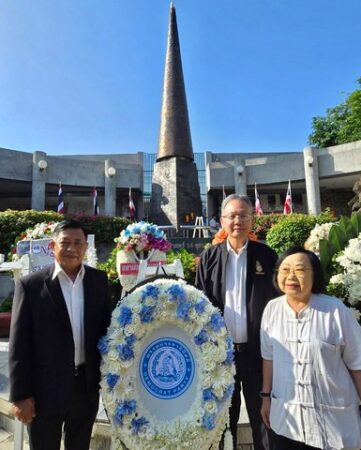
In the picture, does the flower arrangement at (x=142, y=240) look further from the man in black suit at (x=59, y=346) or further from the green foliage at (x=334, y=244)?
the man in black suit at (x=59, y=346)

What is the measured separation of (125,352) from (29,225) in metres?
9.73

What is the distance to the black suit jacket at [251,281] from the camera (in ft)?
6.65

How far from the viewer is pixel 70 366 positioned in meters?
1.74

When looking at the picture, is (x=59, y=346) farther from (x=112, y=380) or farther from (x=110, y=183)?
(x=110, y=183)

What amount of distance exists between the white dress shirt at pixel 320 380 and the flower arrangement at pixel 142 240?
3.30 metres

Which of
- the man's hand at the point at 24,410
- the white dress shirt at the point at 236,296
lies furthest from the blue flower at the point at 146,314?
the man's hand at the point at 24,410

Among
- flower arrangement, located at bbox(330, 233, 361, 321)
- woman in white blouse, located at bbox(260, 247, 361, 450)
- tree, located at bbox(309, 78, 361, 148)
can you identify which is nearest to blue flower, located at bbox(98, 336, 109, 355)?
woman in white blouse, located at bbox(260, 247, 361, 450)

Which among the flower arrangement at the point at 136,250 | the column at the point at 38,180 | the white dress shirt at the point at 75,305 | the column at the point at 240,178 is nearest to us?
the white dress shirt at the point at 75,305

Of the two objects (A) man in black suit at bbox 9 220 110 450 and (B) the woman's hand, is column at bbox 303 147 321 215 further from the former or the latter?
(A) man in black suit at bbox 9 220 110 450

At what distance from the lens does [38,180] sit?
18734mm

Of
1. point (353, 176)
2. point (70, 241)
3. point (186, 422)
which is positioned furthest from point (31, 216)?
point (353, 176)

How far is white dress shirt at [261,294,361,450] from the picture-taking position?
58.4 inches

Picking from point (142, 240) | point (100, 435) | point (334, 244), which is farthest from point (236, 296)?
point (142, 240)

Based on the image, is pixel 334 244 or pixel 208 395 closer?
pixel 208 395
